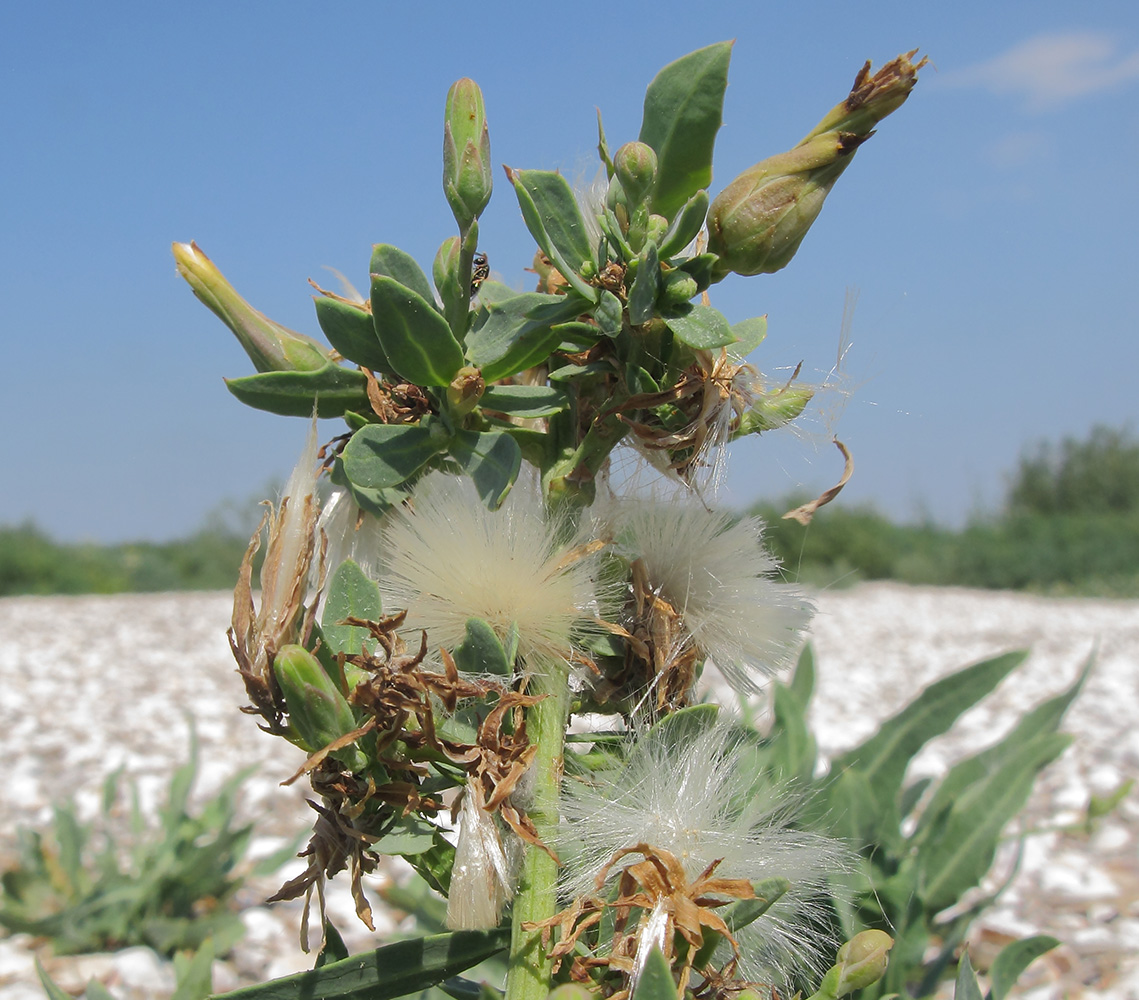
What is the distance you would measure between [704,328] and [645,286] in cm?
4

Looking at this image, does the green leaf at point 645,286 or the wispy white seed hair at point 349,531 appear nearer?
the green leaf at point 645,286

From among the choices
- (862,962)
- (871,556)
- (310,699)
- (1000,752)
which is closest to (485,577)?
(310,699)

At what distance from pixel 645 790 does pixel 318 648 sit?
0.25 m

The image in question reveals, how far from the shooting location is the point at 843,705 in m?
5.33

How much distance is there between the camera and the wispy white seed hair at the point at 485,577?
675 mm

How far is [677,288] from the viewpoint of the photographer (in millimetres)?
596

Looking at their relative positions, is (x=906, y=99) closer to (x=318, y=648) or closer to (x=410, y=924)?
(x=318, y=648)

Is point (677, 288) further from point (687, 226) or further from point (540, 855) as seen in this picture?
point (540, 855)

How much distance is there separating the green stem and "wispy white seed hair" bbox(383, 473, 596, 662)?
0.03 metres

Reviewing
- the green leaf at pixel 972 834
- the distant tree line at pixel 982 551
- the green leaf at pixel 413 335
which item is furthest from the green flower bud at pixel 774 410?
the distant tree line at pixel 982 551

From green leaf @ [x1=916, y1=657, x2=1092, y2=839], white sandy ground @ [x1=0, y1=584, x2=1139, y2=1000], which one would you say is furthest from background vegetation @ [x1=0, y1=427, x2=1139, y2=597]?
green leaf @ [x1=916, y1=657, x2=1092, y2=839]

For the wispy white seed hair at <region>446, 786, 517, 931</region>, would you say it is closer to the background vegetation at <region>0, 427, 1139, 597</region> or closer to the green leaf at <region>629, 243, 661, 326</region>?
the green leaf at <region>629, 243, 661, 326</region>

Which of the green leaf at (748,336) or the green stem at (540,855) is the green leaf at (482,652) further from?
the green leaf at (748,336)

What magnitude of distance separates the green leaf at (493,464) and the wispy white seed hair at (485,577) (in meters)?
0.06
